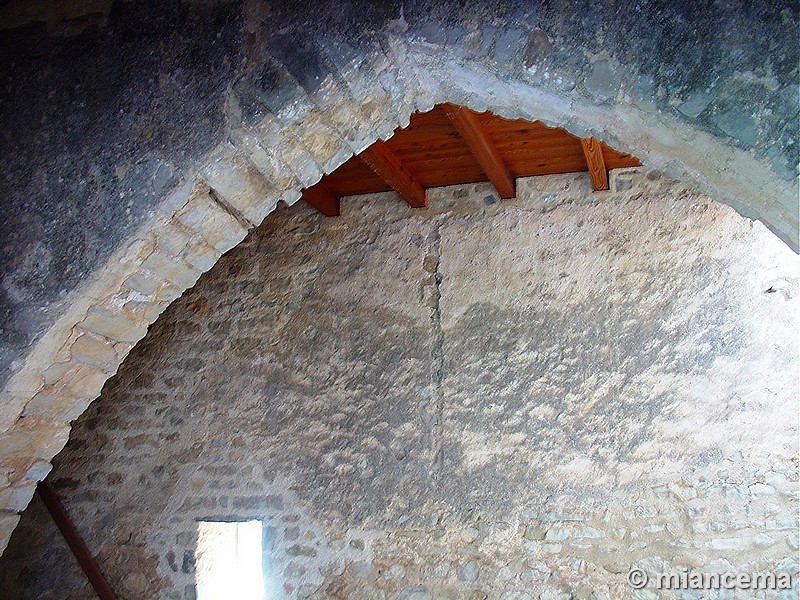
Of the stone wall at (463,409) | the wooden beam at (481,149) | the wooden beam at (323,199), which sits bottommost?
the stone wall at (463,409)

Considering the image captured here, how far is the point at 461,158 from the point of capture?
11.4 ft

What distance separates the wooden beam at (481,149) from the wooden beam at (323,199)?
3.01ft

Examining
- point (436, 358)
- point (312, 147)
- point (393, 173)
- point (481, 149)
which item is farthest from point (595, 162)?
point (312, 147)

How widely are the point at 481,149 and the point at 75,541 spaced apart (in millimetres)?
2999

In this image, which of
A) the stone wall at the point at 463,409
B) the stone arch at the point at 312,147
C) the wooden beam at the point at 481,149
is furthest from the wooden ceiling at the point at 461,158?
the stone arch at the point at 312,147

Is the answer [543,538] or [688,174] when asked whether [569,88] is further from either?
[543,538]

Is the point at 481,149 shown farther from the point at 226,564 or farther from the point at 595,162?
the point at 226,564

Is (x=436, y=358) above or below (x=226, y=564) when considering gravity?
above

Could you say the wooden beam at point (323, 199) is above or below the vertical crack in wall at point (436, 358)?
above

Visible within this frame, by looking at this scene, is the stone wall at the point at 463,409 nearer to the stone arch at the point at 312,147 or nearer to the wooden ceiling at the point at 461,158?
the wooden ceiling at the point at 461,158

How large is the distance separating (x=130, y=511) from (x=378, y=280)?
1.86m

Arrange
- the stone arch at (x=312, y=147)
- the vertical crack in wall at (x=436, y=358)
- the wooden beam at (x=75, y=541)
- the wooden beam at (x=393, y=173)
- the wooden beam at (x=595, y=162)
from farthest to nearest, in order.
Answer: the wooden beam at (x=75, y=541) < the vertical crack in wall at (x=436, y=358) < the wooden beam at (x=393, y=173) < the wooden beam at (x=595, y=162) < the stone arch at (x=312, y=147)

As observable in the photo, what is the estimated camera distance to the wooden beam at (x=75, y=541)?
360cm

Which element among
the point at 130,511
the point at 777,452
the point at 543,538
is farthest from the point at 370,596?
the point at 777,452
